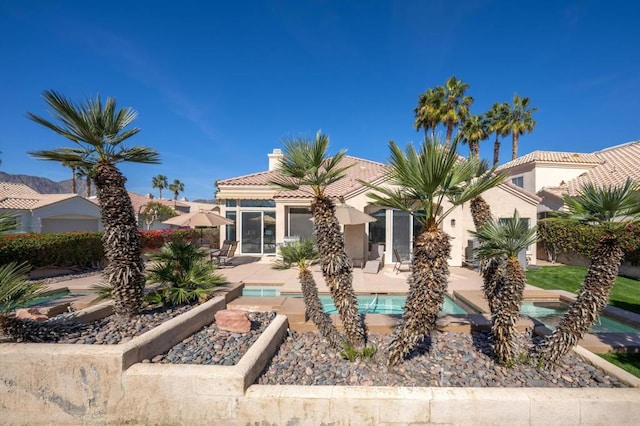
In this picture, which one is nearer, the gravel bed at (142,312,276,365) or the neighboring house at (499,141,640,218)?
the gravel bed at (142,312,276,365)

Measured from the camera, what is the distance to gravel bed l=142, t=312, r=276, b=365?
5.73 meters

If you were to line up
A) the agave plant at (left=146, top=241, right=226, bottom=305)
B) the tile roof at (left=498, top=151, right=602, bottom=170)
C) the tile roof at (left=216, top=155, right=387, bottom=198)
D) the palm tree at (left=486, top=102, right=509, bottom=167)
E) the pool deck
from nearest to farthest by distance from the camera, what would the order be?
the pool deck, the agave plant at (left=146, top=241, right=226, bottom=305), the tile roof at (left=216, top=155, right=387, bottom=198), the tile roof at (left=498, top=151, right=602, bottom=170), the palm tree at (left=486, top=102, right=509, bottom=167)

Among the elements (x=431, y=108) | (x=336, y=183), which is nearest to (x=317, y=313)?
(x=336, y=183)

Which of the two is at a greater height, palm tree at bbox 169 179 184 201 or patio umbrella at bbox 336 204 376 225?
palm tree at bbox 169 179 184 201

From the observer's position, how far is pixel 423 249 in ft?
16.0

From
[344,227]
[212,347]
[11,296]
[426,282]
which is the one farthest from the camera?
[344,227]

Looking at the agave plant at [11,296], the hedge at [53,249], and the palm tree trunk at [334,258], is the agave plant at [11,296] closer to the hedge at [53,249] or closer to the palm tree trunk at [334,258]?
the palm tree trunk at [334,258]

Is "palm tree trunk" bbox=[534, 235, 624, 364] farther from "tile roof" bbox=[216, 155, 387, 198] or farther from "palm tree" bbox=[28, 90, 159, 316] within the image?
"tile roof" bbox=[216, 155, 387, 198]

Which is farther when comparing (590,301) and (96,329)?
(96,329)

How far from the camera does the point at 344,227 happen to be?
19.2 metres

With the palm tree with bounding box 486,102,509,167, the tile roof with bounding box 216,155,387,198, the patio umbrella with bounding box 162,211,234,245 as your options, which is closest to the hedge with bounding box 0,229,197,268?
the patio umbrella with bounding box 162,211,234,245

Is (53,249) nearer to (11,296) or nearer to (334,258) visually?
(11,296)

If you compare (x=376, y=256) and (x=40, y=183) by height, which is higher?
(x=40, y=183)

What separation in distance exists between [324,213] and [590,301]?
5318mm
